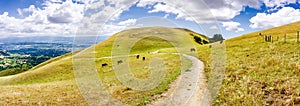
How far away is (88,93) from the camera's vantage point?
21203 mm

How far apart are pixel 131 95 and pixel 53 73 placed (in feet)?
178

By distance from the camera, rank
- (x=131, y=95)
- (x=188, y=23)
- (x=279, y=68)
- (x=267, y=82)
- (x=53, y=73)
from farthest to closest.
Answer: (x=53, y=73)
(x=188, y=23)
(x=279, y=68)
(x=131, y=95)
(x=267, y=82)

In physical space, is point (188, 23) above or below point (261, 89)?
above

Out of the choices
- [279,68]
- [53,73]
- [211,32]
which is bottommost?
[53,73]

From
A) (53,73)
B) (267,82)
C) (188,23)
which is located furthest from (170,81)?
Answer: (53,73)

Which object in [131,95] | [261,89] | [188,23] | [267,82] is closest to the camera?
[261,89]

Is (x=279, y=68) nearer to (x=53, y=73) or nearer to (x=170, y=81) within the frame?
(x=170, y=81)

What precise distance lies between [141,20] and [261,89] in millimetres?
10859

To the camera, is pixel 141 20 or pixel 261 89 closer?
pixel 261 89

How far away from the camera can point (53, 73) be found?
222 ft

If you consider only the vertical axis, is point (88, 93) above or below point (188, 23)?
below

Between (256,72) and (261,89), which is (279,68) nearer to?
(256,72)

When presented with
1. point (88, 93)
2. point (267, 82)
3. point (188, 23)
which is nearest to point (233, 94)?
point (267, 82)

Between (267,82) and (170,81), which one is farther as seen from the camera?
(170,81)
